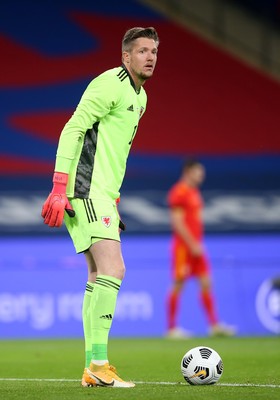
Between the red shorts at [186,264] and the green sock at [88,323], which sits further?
the red shorts at [186,264]

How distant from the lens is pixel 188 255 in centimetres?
1385

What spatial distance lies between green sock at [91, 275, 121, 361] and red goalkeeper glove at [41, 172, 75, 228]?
443 mm

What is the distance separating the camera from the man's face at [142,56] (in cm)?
632

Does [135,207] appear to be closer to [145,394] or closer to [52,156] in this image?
[52,156]

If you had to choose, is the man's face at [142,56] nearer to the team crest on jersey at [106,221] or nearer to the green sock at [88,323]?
the team crest on jersey at [106,221]

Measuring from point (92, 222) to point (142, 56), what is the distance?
3.53 ft

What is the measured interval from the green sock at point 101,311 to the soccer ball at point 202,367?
544 millimetres

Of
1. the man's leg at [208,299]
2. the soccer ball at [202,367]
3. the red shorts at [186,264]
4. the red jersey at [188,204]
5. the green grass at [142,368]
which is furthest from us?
the red jersey at [188,204]

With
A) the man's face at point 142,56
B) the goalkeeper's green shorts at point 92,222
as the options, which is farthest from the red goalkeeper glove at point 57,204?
the man's face at point 142,56

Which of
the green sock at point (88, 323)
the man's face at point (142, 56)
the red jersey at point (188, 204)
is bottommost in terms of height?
the green sock at point (88, 323)

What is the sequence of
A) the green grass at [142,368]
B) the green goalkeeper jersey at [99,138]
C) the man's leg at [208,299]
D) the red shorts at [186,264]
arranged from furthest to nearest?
the red shorts at [186,264] < the man's leg at [208,299] < the green goalkeeper jersey at [99,138] < the green grass at [142,368]

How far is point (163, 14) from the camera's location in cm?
1978

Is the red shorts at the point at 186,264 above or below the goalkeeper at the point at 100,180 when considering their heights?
above

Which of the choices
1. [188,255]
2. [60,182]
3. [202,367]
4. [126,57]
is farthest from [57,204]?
[188,255]
